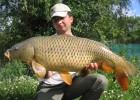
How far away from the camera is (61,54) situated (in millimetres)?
3180

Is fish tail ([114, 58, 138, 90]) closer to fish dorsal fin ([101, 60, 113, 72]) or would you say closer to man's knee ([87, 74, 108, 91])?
fish dorsal fin ([101, 60, 113, 72])

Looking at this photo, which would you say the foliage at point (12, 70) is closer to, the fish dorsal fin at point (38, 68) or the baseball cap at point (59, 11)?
the baseball cap at point (59, 11)

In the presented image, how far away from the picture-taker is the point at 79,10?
24.0ft

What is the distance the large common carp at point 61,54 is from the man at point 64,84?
0.28 m

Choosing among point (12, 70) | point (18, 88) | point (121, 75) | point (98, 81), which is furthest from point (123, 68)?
point (12, 70)

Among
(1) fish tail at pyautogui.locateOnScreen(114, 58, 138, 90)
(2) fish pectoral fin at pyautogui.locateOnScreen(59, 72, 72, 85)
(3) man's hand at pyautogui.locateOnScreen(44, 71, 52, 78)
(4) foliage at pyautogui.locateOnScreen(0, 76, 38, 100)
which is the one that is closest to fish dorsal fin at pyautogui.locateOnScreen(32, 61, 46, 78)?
(2) fish pectoral fin at pyautogui.locateOnScreen(59, 72, 72, 85)

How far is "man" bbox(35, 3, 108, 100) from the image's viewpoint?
356 centimetres

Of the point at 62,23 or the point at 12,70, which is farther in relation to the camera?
the point at 12,70

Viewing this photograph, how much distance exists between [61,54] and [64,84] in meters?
0.57

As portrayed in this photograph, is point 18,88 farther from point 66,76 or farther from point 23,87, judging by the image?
point 66,76

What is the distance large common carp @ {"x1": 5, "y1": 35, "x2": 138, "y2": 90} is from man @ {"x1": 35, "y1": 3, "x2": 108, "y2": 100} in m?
0.28

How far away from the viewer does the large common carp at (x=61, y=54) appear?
3.18m

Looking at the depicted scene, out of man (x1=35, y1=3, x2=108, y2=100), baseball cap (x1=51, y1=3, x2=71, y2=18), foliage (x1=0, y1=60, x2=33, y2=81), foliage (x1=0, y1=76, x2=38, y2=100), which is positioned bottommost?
foliage (x1=0, y1=76, x2=38, y2=100)

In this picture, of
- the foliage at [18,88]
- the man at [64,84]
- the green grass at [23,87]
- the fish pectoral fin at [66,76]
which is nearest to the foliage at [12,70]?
the green grass at [23,87]
